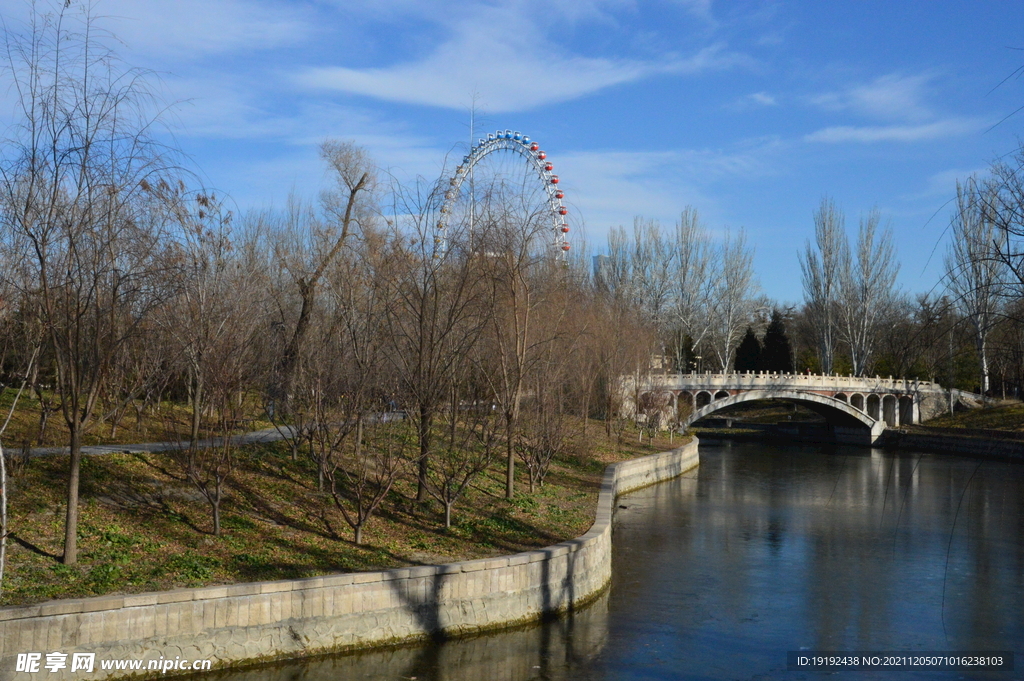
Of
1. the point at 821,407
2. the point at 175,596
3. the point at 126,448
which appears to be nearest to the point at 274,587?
the point at 175,596

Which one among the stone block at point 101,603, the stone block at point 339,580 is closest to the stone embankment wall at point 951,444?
the stone block at point 339,580

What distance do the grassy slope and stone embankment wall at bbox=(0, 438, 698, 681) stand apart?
0.62 metres

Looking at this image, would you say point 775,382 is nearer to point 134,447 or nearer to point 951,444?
point 951,444

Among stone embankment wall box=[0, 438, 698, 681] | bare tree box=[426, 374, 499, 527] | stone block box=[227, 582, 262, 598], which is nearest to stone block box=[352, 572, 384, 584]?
stone embankment wall box=[0, 438, 698, 681]

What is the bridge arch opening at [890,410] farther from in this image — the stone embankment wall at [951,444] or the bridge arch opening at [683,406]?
the bridge arch opening at [683,406]

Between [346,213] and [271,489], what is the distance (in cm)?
867

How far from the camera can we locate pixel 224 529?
41.8 feet

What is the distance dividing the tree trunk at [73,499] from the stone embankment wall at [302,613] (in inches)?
63.7

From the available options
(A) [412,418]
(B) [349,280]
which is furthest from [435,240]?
(A) [412,418]

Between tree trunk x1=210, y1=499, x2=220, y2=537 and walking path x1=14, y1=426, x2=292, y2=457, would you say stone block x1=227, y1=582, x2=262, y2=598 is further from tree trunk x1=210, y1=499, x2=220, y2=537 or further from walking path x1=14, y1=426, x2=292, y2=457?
walking path x1=14, y1=426, x2=292, y2=457

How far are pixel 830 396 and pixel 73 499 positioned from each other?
4512cm

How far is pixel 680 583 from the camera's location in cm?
1551

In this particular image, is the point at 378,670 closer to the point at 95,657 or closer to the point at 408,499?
the point at 95,657

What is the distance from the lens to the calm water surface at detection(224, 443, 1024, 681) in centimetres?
1110
